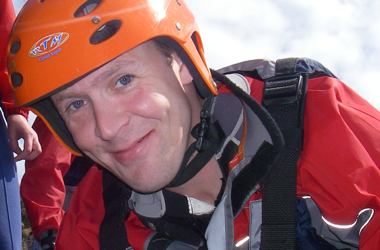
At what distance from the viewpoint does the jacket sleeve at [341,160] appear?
5.79ft

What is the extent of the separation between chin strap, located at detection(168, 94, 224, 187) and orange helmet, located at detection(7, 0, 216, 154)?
0.23 meters

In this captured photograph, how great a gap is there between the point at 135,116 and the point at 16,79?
803 mm

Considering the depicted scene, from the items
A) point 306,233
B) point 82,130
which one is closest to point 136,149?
point 82,130

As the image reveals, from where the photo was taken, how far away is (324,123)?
196cm

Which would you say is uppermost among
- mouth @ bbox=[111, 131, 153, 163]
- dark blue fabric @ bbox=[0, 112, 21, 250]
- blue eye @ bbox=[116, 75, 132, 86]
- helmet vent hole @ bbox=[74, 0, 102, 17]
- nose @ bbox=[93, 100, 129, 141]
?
helmet vent hole @ bbox=[74, 0, 102, 17]

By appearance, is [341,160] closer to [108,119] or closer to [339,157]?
[339,157]

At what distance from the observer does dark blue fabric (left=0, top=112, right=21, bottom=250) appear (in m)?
2.29

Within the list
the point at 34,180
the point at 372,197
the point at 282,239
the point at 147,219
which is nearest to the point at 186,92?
the point at 147,219

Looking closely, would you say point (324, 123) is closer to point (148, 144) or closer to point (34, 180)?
point (148, 144)

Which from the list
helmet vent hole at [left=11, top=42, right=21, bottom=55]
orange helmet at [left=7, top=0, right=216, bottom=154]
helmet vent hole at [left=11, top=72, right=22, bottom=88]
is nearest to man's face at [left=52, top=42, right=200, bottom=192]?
orange helmet at [left=7, top=0, right=216, bottom=154]

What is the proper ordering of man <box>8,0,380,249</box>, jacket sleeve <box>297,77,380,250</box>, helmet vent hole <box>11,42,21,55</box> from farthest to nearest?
helmet vent hole <box>11,42,21,55</box> → man <box>8,0,380,249</box> → jacket sleeve <box>297,77,380,250</box>

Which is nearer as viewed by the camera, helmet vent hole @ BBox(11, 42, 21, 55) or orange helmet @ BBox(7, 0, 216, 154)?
orange helmet @ BBox(7, 0, 216, 154)

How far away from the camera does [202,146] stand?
2354 millimetres

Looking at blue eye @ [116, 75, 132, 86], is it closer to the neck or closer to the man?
the man
